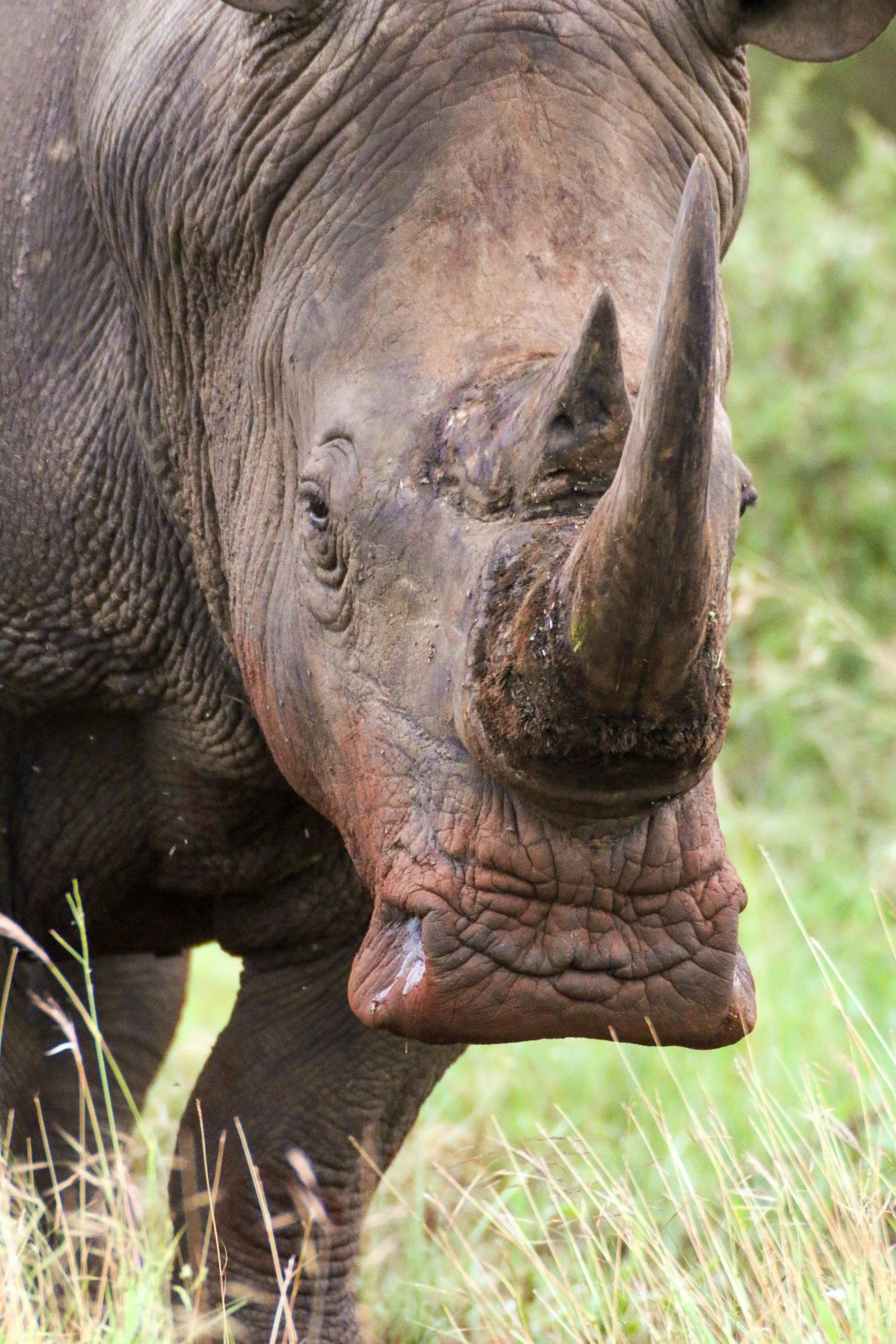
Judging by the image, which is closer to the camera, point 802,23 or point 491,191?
point 491,191

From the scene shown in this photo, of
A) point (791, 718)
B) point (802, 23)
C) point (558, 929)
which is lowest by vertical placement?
point (791, 718)

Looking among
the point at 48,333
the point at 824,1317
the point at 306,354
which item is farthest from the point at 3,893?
the point at 824,1317

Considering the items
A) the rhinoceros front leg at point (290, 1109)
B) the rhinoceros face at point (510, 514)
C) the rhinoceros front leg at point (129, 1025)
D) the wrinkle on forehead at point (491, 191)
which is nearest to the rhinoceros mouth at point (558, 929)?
the rhinoceros face at point (510, 514)

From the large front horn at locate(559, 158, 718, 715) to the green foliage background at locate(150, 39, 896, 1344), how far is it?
1.99 metres

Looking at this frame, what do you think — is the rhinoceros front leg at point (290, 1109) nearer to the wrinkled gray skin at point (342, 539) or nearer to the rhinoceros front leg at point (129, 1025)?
the wrinkled gray skin at point (342, 539)

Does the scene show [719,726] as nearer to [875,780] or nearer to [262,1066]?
[262,1066]

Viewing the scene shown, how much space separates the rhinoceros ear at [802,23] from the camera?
11.7 ft

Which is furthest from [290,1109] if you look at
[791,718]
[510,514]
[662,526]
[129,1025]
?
[791,718]

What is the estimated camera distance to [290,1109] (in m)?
4.51

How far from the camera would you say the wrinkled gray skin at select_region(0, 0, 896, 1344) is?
3.01 metres

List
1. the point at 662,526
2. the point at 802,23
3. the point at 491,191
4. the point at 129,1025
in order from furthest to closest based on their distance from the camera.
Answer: the point at 129,1025 < the point at 802,23 < the point at 491,191 < the point at 662,526

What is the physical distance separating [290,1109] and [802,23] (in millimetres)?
2272

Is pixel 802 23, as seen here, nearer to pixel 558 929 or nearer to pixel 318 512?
pixel 318 512

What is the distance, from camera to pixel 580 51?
3383mm
